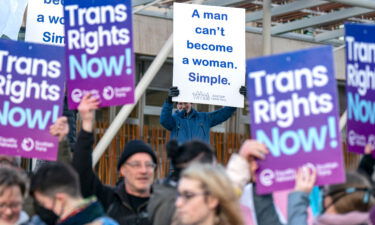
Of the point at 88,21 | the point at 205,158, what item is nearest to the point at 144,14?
the point at 88,21

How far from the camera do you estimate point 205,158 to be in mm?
7227

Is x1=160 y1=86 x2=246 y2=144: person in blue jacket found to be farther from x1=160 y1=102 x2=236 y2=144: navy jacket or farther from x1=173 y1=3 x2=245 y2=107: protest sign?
x1=173 y1=3 x2=245 y2=107: protest sign

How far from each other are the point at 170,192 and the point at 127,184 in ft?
2.51

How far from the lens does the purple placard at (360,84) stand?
25.7 feet

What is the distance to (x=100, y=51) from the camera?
8289 millimetres

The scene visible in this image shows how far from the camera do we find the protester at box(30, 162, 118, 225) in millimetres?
6406

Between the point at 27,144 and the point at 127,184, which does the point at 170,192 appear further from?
the point at 27,144

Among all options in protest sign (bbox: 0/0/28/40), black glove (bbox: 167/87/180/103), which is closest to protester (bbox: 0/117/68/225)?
black glove (bbox: 167/87/180/103)

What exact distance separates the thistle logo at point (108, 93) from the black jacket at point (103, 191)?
502 mm

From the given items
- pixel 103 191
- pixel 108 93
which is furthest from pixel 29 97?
pixel 103 191

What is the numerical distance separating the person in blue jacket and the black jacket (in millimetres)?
4163

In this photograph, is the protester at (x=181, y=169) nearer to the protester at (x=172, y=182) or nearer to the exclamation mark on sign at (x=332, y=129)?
the protester at (x=172, y=182)

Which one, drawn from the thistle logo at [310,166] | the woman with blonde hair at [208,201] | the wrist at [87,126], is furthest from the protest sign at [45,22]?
the woman with blonde hair at [208,201]

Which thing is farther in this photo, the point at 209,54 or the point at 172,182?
the point at 209,54
